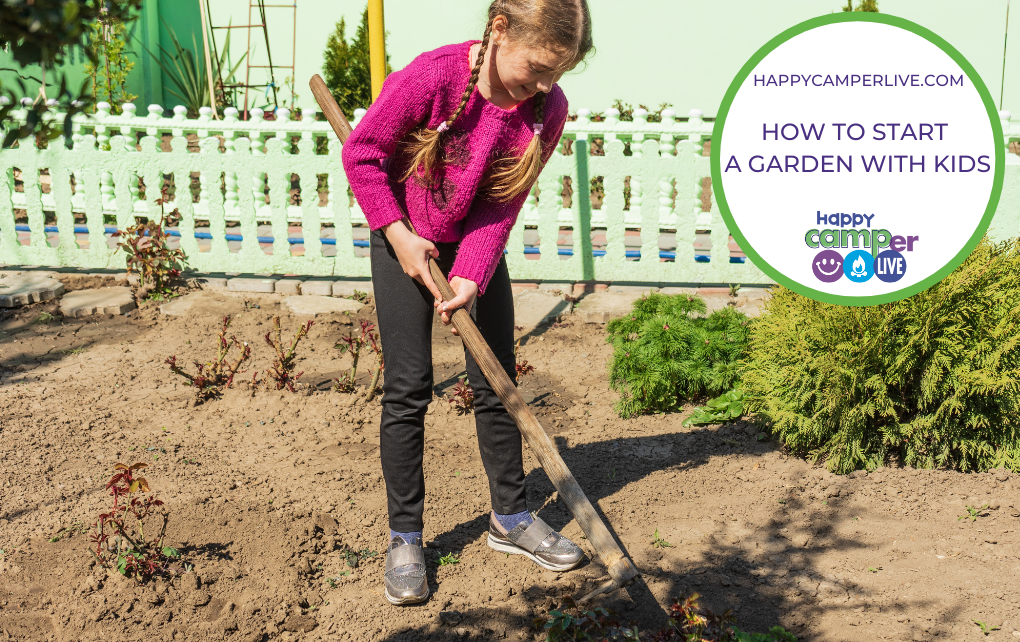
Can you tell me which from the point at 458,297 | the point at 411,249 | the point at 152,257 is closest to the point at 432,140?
the point at 411,249

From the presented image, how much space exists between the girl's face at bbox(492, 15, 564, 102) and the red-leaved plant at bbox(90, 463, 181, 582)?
154 cm

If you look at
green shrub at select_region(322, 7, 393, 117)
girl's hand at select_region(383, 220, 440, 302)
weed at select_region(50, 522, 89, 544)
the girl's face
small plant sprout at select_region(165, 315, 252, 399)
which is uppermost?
green shrub at select_region(322, 7, 393, 117)

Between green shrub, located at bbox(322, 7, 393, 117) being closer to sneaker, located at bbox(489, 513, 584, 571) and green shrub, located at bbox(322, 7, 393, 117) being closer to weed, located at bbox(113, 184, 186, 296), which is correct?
weed, located at bbox(113, 184, 186, 296)

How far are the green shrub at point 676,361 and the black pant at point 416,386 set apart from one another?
1.16 meters

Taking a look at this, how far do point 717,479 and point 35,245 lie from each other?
5.20m

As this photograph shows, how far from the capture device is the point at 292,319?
5020 millimetres

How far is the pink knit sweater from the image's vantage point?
86.5 inches

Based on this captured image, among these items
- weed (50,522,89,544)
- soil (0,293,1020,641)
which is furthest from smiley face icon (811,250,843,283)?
weed (50,522,89,544)

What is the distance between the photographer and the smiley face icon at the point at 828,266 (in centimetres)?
312

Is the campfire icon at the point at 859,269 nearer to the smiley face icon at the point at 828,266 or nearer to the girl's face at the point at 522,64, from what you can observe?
the smiley face icon at the point at 828,266

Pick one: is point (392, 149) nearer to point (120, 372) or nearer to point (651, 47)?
point (120, 372)

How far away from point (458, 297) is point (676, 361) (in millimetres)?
1641

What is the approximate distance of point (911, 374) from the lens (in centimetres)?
297

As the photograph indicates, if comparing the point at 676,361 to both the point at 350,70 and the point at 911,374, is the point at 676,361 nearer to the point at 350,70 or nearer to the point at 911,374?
the point at 911,374
